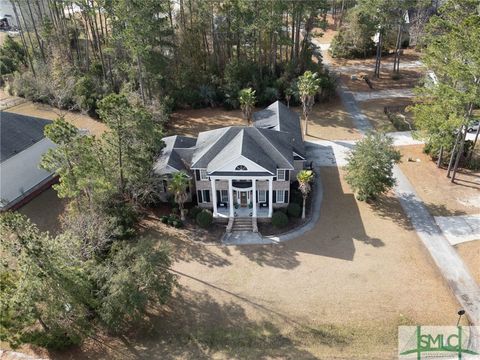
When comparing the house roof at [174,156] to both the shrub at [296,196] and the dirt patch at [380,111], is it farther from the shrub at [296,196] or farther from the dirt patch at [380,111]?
the dirt patch at [380,111]

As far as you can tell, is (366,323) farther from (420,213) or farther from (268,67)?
(268,67)

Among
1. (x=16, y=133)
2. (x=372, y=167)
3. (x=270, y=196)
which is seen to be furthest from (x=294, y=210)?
(x=16, y=133)


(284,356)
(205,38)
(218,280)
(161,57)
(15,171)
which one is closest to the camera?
(284,356)

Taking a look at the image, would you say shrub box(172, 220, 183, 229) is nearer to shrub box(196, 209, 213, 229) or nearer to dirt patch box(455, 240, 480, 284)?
shrub box(196, 209, 213, 229)

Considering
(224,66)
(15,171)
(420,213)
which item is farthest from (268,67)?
(15,171)


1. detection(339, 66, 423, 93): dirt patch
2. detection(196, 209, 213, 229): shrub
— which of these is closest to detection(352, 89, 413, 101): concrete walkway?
detection(339, 66, 423, 93): dirt patch

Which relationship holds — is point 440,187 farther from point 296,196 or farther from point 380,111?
point 380,111
